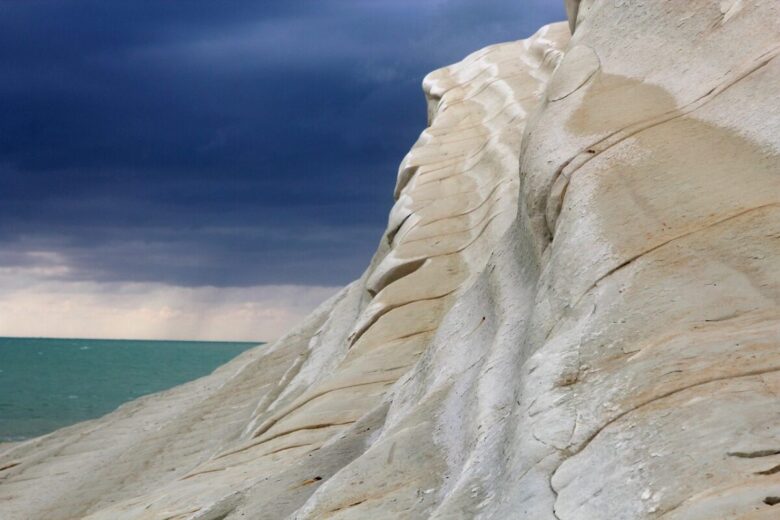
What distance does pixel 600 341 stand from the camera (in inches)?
191

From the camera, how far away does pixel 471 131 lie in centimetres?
1508

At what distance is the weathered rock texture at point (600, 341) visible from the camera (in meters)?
4.12

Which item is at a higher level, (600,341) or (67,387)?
(67,387)

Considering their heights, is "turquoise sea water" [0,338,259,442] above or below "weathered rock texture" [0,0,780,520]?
above

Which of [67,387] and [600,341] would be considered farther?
[67,387]

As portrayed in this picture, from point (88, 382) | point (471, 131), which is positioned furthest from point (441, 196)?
point (88, 382)

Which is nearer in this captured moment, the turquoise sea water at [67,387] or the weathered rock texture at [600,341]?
the weathered rock texture at [600,341]

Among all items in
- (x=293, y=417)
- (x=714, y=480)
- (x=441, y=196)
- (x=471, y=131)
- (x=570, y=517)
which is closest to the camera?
(x=714, y=480)

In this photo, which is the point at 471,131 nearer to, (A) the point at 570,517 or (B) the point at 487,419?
(B) the point at 487,419

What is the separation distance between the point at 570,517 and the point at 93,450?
1424 centimetres

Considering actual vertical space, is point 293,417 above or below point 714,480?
above

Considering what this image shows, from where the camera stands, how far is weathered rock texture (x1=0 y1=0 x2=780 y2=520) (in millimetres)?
4121

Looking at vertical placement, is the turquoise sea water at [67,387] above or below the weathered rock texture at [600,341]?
above

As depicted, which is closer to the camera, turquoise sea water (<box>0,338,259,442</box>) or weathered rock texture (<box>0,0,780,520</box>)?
weathered rock texture (<box>0,0,780,520</box>)
